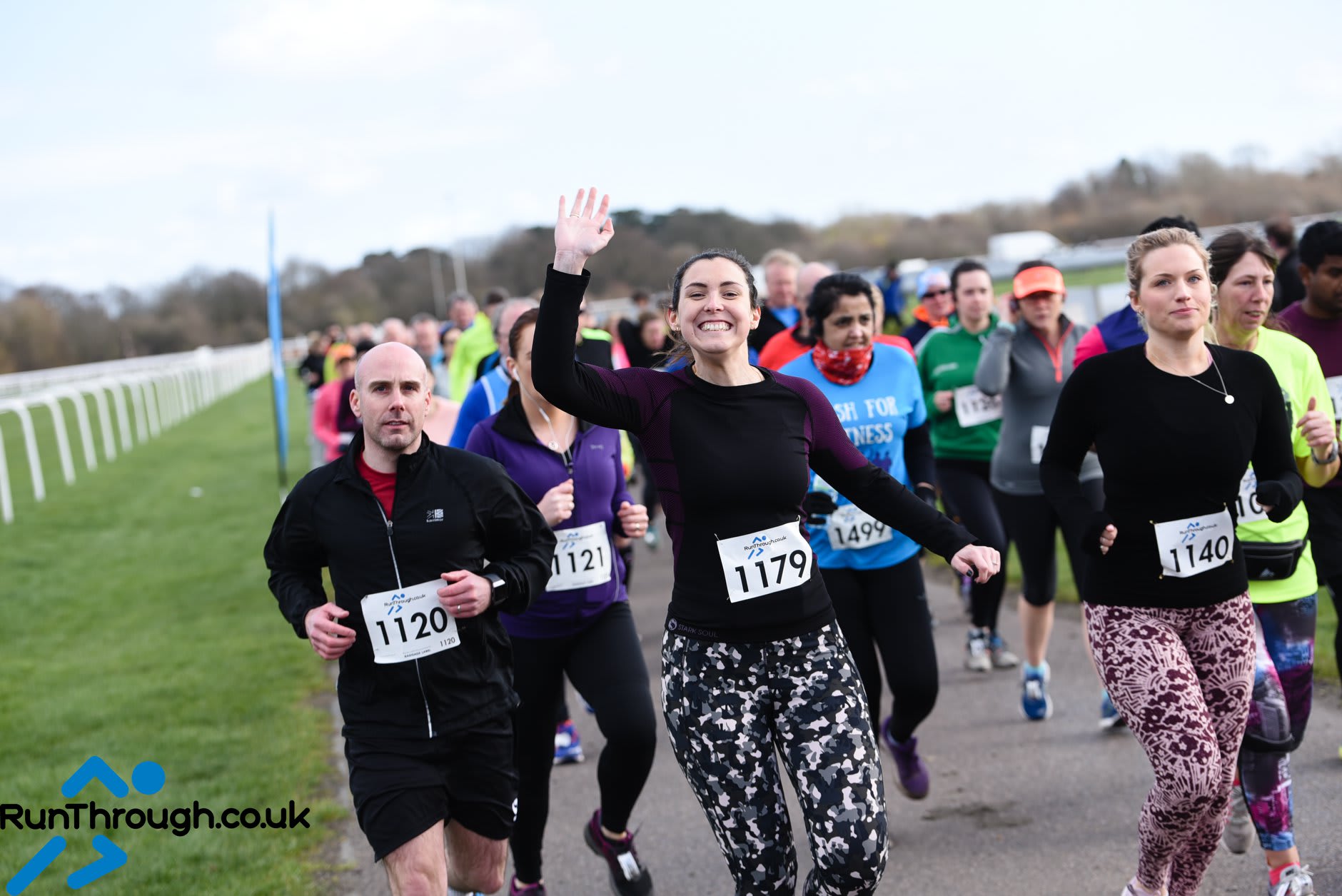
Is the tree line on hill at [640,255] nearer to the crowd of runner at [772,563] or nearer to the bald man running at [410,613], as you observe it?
the crowd of runner at [772,563]

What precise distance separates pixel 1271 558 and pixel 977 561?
58.1 inches

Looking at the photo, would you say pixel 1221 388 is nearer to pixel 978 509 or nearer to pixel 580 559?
pixel 580 559

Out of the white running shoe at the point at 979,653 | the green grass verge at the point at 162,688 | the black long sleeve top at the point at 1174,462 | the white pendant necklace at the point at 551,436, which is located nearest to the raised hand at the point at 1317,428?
the black long sleeve top at the point at 1174,462

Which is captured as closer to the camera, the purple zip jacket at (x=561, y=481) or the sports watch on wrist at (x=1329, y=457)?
the sports watch on wrist at (x=1329, y=457)

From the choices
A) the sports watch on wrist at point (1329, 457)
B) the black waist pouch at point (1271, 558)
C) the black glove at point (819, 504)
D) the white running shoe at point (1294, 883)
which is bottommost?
the white running shoe at point (1294, 883)

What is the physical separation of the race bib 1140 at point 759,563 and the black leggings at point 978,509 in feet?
12.1

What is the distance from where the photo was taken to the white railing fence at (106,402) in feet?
58.7

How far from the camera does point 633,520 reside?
4.64 meters

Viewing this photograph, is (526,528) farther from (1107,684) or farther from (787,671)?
(1107,684)

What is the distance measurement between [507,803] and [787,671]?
1.11 m

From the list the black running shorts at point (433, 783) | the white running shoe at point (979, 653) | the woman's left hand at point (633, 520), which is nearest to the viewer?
the black running shorts at point (433, 783)

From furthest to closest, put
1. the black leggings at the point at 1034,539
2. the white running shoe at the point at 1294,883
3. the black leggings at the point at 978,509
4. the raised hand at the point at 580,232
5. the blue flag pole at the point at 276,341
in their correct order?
the blue flag pole at the point at 276,341
the black leggings at the point at 978,509
the black leggings at the point at 1034,539
the white running shoe at the point at 1294,883
the raised hand at the point at 580,232

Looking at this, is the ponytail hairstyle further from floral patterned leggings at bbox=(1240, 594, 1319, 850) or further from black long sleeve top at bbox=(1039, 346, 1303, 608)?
floral patterned leggings at bbox=(1240, 594, 1319, 850)

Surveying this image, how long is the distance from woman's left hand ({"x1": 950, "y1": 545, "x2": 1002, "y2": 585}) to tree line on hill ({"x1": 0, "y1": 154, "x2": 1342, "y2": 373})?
1012 cm
